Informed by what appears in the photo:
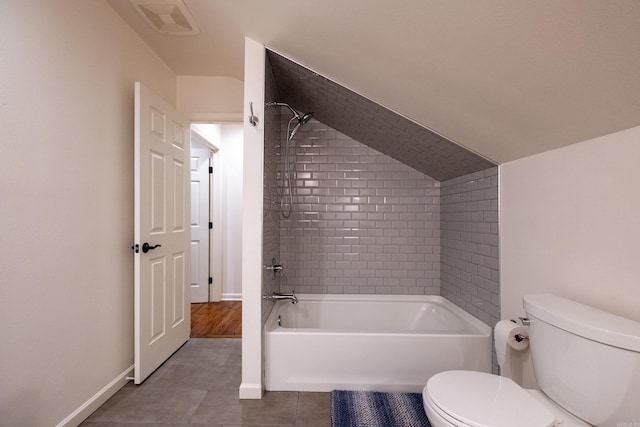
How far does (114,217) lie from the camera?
6.09 feet

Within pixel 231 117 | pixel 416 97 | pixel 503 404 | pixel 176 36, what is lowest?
pixel 503 404

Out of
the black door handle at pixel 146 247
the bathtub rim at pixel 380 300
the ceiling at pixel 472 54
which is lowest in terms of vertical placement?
the bathtub rim at pixel 380 300

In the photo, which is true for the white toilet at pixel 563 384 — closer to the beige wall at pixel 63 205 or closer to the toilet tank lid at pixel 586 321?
the toilet tank lid at pixel 586 321

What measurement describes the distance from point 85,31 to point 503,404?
8.50 ft

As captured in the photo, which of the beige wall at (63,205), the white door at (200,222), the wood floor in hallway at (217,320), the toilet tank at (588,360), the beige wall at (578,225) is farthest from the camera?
the white door at (200,222)

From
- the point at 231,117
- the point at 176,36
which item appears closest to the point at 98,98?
the point at 176,36

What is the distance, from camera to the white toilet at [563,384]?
902mm

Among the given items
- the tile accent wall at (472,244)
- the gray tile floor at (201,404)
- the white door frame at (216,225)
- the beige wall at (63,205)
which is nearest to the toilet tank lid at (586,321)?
the tile accent wall at (472,244)

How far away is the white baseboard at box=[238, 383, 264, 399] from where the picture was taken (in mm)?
1818

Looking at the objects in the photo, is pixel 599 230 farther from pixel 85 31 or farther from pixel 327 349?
pixel 85 31

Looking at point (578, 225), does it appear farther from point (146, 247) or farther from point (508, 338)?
point (146, 247)

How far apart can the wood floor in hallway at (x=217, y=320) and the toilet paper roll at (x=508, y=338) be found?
215 centimetres

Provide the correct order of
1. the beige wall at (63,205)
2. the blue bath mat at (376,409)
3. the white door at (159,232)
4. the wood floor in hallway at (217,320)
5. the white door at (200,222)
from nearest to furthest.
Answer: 1. the beige wall at (63,205)
2. the blue bath mat at (376,409)
3. the white door at (159,232)
4. the wood floor in hallway at (217,320)
5. the white door at (200,222)

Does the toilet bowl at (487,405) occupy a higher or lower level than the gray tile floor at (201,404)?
higher
